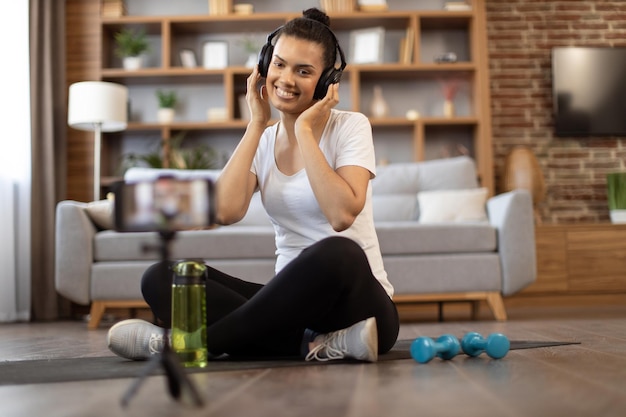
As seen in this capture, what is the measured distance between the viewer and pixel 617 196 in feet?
15.9

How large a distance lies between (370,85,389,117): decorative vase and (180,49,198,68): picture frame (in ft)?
4.16

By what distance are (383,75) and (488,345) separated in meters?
3.51

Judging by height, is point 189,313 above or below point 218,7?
below

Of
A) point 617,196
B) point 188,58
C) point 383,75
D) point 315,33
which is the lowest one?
point 617,196

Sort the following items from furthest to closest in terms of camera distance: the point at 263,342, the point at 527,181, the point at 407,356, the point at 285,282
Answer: the point at 527,181 → the point at 407,356 → the point at 263,342 → the point at 285,282

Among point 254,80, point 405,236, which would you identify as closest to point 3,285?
point 405,236

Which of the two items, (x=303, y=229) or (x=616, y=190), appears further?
(x=616, y=190)

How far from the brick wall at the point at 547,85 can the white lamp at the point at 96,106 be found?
2.65m

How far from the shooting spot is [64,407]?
3.82 feet

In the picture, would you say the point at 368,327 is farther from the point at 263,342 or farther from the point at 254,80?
the point at 254,80

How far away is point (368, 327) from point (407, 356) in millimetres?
292

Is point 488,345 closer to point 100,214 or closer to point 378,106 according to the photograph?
point 100,214


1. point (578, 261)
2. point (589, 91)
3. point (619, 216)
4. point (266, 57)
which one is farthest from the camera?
point (589, 91)

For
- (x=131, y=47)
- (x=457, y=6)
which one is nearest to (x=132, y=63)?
(x=131, y=47)
